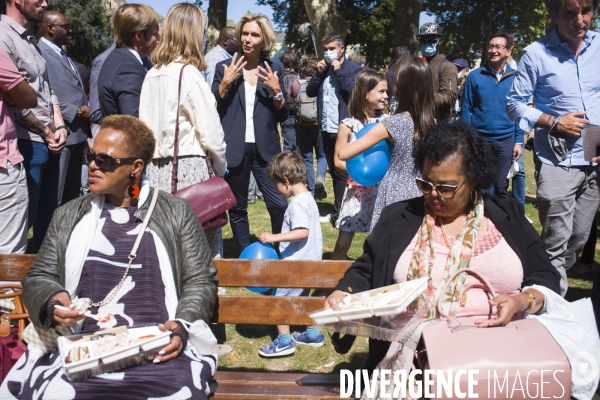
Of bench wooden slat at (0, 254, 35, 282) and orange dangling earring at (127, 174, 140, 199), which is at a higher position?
orange dangling earring at (127, 174, 140, 199)

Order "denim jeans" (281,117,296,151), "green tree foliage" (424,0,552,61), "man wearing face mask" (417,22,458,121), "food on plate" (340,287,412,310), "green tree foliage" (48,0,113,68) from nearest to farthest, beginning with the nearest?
1. "food on plate" (340,287,412,310)
2. "man wearing face mask" (417,22,458,121)
3. "denim jeans" (281,117,296,151)
4. "green tree foliage" (48,0,113,68)
5. "green tree foliage" (424,0,552,61)

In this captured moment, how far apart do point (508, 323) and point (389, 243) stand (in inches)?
26.2

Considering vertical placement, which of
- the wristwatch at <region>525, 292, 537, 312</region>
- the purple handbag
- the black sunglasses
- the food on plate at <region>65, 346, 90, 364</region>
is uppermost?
the black sunglasses

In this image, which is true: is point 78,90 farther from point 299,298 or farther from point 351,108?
point 299,298

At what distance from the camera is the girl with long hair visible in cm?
416

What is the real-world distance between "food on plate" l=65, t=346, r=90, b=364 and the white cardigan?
187 centimetres

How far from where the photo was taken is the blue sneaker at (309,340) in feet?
14.5

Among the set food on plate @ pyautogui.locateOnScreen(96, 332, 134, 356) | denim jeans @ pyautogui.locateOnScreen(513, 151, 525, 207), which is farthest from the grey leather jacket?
denim jeans @ pyautogui.locateOnScreen(513, 151, 525, 207)

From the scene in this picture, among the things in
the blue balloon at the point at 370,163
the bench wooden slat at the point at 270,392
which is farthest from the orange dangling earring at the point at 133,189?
the blue balloon at the point at 370,163

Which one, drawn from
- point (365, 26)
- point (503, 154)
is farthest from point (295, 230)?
point (365, 26)

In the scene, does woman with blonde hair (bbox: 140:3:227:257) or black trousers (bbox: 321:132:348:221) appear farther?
black trousers (bbox: 321:132:348:221)

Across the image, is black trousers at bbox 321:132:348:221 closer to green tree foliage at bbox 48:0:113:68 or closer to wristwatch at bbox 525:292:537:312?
wristwatch at bbox 525:292:537:312

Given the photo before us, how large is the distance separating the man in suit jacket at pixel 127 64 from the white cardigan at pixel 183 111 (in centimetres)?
18

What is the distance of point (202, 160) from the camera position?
441 cm
